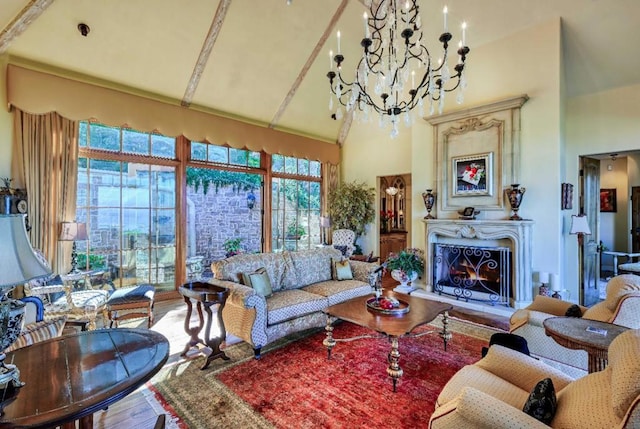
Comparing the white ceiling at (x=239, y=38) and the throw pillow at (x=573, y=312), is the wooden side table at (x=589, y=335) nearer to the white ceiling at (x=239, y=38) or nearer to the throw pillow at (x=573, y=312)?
the throw pillow at (x=573, y=312)

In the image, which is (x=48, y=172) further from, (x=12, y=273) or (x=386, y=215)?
(x=386, y=215)

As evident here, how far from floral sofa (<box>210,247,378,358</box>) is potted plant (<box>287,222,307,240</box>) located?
2574mm

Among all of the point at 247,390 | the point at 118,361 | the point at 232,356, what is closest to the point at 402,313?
the point at 247,390

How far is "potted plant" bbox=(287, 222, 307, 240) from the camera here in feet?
23.8

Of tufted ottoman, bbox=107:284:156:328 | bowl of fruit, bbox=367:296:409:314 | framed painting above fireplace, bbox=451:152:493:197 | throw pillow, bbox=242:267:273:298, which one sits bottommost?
tufted ottoman, bbox=107:284:156:328

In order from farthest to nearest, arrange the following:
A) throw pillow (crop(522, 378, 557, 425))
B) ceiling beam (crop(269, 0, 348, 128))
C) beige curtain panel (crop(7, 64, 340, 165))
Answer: ceiling beam (crop(269, 0, 348, 128)) → beige curtain panel (crop(7, 64, 340, 165)) → throw pillow (crop(522, 378, 557, 425))

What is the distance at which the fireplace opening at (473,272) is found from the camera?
4777 mm

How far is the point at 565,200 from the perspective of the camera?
4.59 metres

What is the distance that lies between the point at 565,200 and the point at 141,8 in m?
6.32

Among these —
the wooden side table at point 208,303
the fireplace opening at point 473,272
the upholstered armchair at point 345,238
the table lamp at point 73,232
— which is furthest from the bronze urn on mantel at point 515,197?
the table lamp at point 73,232

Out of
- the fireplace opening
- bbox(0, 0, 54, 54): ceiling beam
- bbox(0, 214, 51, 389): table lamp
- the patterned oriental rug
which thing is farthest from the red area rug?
bbox(0, 0, 54, 54): ceiling beam

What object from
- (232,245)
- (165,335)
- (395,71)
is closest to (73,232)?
(165,335)

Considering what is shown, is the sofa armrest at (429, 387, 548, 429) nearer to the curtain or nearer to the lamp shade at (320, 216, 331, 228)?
the curtain

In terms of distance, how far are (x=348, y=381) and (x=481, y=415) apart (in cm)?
152
